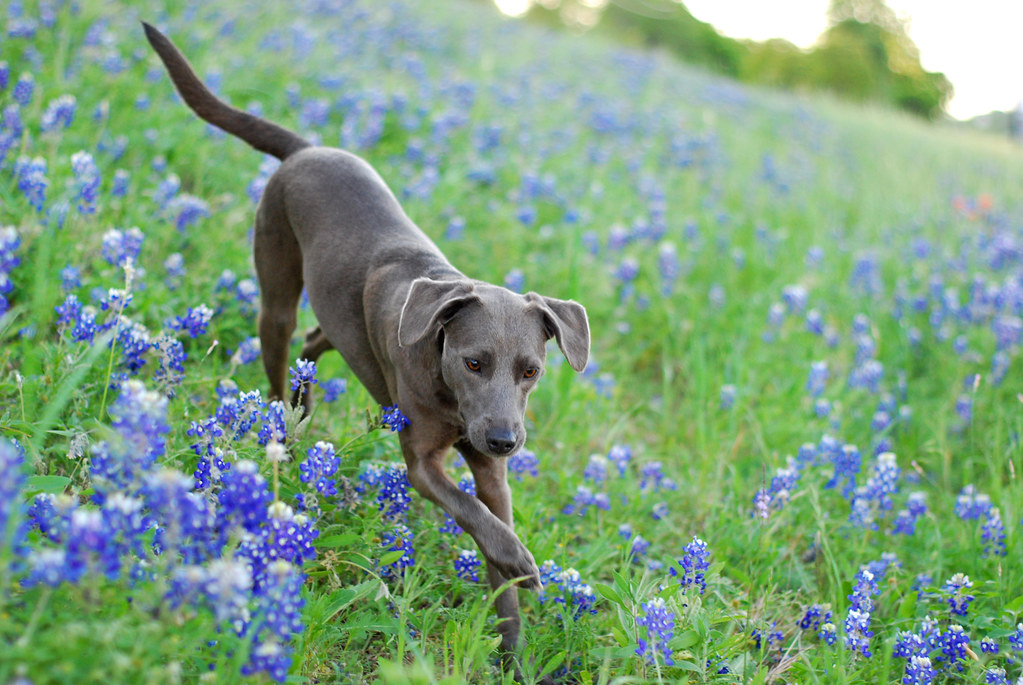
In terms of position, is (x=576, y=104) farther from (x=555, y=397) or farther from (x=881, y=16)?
(x=881, y=16)

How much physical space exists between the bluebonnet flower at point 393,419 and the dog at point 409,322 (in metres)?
0.12

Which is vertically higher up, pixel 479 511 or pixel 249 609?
pixel 479 511

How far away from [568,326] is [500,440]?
63 cm

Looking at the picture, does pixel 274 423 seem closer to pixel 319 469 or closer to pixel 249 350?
A: pixel 319 469

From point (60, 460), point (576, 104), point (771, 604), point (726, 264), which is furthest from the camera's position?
point (576, 104)

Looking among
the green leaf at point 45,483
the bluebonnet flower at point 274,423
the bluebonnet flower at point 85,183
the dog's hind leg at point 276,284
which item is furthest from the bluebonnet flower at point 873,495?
the bluebonnet flower at point 85,183

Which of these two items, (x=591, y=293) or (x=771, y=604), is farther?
(x=591, y=293)

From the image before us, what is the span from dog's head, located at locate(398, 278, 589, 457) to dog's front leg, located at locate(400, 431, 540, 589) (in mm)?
208

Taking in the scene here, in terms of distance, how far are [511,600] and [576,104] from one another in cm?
875

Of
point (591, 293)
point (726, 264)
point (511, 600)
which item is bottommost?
point (511, 600)

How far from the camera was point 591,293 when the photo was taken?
18.9 feet

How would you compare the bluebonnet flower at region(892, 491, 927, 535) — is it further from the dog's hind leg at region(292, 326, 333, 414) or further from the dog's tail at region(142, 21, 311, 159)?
the dog's tail at region(142, 21, 311, 159)

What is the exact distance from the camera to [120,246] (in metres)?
3.58

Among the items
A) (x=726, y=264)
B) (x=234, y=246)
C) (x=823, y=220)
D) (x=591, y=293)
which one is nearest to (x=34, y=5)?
(x=234, y=246)
